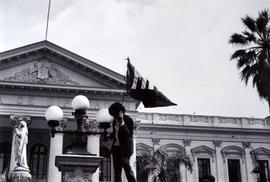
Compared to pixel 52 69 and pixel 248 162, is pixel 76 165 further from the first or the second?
pixel 248 162

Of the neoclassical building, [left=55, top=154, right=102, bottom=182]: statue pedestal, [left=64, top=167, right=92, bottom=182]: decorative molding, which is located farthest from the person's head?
the neoclassical building

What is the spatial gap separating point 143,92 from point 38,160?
2835cm

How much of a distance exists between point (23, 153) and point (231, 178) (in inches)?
1089

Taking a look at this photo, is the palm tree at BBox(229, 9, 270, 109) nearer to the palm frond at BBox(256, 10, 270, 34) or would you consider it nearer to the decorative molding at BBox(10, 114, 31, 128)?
the palm frond at BBox(256, 10, 270, 34)

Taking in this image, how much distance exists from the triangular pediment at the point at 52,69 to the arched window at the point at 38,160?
560 centimetres

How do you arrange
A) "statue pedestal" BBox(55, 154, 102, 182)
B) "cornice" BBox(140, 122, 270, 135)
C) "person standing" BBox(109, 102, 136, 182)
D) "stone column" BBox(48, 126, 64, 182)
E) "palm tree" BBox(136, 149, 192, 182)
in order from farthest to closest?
"cornice" BBox(140, 122, 270, 135)
"palm tree" BBox(136, 149, 192, 182)
"stone column" BBox(48, 126, 64, 182)
"statue pedestal" BBox(55, 154, 102, 182)
"person standing" BBox(109, 102, 136, 182)

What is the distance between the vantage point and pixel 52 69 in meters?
32.6

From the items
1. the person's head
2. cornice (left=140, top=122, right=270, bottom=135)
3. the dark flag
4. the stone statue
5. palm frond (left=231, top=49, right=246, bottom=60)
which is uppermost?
cornice (left=140, top=122, right=270, bottom=135)

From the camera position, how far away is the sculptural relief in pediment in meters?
31.8

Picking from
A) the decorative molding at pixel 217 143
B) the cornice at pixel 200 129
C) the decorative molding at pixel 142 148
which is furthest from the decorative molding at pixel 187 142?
the decorative molding at pixel 142 148

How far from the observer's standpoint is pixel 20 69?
32.1 metres

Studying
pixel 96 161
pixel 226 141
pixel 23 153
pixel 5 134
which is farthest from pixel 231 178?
pixel 96 161

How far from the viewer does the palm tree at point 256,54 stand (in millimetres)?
20391

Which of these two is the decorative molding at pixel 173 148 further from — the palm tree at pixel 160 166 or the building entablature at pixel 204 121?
the palm tree at pixel 160 166
